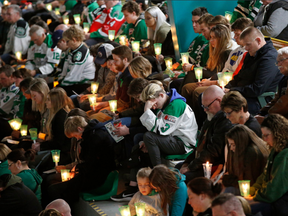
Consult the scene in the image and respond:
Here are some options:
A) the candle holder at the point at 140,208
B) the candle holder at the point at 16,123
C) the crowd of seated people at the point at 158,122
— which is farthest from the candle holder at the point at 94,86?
the candle holder at the point at 140,208

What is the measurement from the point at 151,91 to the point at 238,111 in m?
1.31

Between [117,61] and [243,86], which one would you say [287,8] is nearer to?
[243,86]

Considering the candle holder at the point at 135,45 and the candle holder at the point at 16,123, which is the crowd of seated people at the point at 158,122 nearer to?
the candle holder at the point at 16,123

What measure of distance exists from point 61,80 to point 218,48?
11.3 feet

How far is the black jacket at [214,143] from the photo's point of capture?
4.64 meters

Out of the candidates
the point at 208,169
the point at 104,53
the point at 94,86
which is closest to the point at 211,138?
the point at 208,169

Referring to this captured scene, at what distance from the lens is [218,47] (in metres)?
6.18

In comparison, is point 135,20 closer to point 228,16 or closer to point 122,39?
point 122,39

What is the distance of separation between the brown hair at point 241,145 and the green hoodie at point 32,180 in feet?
8.45

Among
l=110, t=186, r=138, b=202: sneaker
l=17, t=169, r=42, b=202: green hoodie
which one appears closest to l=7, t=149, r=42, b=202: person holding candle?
l=17, t=169, r=42, b=202: green hoodie

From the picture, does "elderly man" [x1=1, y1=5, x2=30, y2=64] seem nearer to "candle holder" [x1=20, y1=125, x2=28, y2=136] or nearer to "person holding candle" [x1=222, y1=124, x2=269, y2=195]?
"candle holder" [x1=20, y1=125, x2=28, y2=136]

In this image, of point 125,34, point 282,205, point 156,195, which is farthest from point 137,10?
point 282,205

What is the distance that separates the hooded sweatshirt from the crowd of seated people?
11 millimetres

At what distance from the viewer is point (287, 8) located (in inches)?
254
